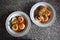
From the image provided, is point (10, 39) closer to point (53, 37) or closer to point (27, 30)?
point (27, 30)

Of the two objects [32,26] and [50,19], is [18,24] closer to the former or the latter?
[32,26]

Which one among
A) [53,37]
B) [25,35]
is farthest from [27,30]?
[53,37]

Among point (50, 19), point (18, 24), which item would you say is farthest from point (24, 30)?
point (50, 19)

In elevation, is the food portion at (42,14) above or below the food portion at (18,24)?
above

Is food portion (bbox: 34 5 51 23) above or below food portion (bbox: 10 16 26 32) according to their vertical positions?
above
